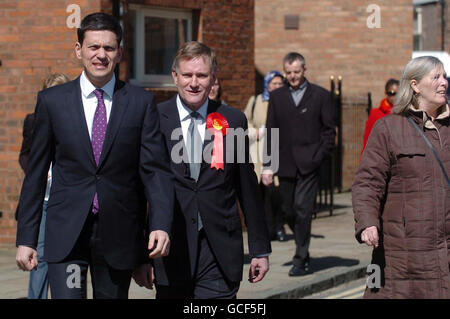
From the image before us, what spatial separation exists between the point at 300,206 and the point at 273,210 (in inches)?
120

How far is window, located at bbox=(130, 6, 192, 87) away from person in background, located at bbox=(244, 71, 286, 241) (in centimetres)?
120

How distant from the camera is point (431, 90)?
5633 millimetres

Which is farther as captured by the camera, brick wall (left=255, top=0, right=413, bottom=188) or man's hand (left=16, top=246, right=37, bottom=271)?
brick wall (left=255, top=0, right=413, bottom=188)

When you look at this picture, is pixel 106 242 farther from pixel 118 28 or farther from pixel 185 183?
pixel 118 28

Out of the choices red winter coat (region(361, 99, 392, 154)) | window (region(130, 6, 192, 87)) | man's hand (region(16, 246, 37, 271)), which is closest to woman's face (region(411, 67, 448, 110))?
man's hand (region(16, 246, 37, 271))

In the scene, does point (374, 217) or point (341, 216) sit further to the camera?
point (341, 216)

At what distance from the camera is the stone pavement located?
8898 mm

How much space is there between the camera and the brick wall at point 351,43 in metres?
20.3

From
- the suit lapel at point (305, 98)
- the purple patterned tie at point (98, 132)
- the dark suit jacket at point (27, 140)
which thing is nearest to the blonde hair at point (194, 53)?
the purple patterned tie at point (98, 132)

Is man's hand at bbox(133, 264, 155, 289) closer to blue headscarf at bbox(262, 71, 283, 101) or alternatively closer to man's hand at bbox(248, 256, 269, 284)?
man's hand at bbox(248, 256, 269, 284)

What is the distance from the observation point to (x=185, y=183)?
5.40 metres

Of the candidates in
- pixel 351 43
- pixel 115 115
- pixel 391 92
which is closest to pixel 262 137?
pixel 391 92

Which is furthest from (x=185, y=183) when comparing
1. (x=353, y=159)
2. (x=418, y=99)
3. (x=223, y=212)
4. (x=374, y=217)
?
(x=353, y=159)
